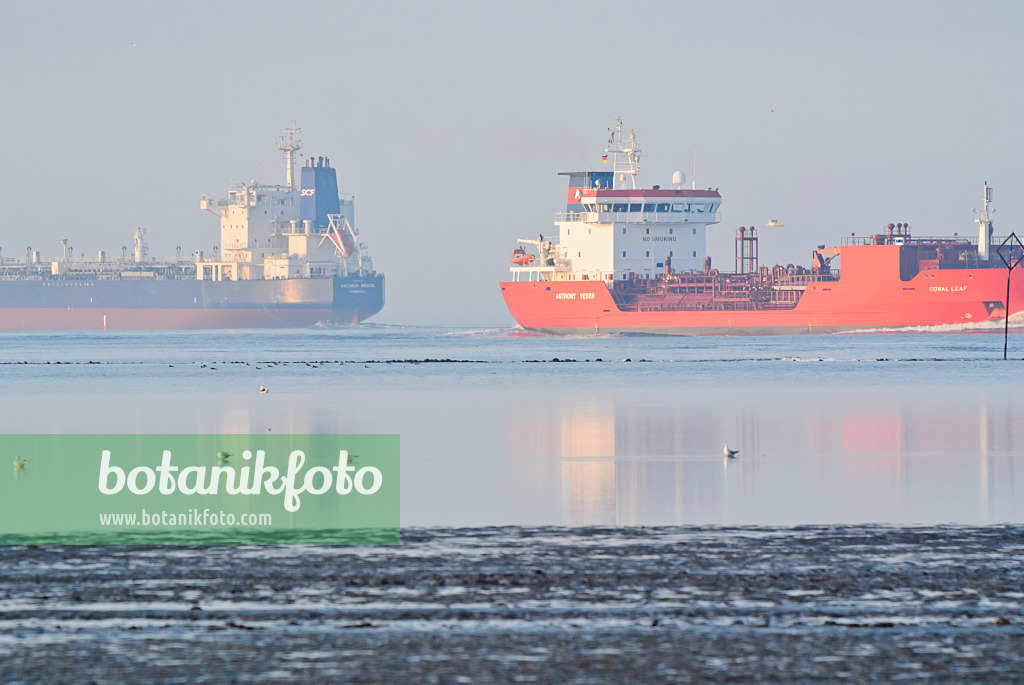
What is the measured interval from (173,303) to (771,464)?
8383cm

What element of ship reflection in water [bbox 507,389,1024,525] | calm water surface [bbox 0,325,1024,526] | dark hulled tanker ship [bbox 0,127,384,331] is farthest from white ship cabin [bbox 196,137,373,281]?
ship reflection in water [bbox 507,389,1024,525]

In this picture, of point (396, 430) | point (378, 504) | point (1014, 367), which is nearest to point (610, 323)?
point (1014, 367)

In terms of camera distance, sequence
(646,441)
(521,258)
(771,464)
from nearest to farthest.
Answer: (771,464)
(646,441)
(521,258)

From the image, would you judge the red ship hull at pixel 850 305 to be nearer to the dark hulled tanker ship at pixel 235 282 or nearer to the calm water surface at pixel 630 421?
the calm water surface at pixel 630 421

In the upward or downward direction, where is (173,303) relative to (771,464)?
upward

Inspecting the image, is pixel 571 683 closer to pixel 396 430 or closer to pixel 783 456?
pixel 783 456

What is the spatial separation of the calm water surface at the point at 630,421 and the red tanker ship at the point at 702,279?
47.2ft

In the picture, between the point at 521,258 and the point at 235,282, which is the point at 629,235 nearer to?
the point at 521,258

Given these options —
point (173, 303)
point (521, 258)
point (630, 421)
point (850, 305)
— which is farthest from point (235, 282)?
point (630, 421)

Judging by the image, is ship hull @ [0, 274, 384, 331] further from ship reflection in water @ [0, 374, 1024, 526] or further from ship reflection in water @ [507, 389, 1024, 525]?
ship reflection in water @ [507, 389, 1024, 525]

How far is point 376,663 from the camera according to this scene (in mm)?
5426

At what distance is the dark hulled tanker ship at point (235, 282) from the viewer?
90.6 metres

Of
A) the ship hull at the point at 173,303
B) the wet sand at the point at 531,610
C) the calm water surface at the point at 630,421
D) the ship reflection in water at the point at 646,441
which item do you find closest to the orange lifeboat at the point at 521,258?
the calm water surface at the point at 630,421

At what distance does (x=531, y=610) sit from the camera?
20.7 ft
